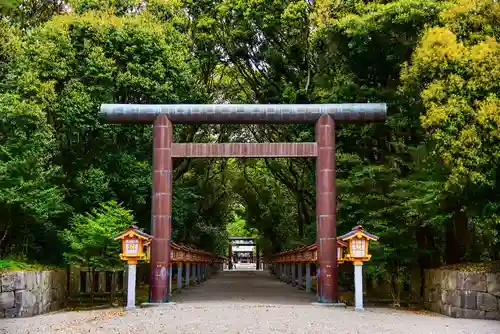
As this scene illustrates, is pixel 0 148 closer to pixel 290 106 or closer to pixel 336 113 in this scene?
pixel 290 106

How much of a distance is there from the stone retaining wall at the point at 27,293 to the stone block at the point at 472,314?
10.1 m

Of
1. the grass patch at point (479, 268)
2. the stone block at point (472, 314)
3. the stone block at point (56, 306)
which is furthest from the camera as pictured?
the stone block at point (56, 306)

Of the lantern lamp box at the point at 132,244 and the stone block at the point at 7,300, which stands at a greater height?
the lantern lamp box at the point at 132,244

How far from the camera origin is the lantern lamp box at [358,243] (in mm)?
13844

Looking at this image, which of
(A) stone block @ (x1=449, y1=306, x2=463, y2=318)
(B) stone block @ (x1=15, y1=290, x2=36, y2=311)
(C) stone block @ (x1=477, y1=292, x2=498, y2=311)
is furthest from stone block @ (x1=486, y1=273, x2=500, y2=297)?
(B) stone block @ (x1=15, y1=290, x2=36, y2=311)

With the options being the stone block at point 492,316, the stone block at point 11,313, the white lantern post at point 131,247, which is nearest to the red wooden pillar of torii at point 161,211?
the white lantern post at point 131,247

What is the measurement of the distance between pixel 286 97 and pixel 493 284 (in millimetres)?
11552

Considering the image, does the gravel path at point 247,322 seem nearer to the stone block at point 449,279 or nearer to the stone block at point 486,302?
the stone block at point 486,302

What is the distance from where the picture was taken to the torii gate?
14641 mm

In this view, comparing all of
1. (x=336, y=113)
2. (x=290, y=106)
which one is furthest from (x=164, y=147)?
(x=336, y=113)

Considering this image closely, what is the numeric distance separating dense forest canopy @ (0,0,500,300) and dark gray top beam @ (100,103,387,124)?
1624mm

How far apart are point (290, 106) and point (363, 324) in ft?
21.3

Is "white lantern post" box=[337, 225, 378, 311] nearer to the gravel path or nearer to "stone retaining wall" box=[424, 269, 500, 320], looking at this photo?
the gravel path

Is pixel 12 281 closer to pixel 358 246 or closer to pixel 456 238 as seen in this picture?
pixel 358 246
